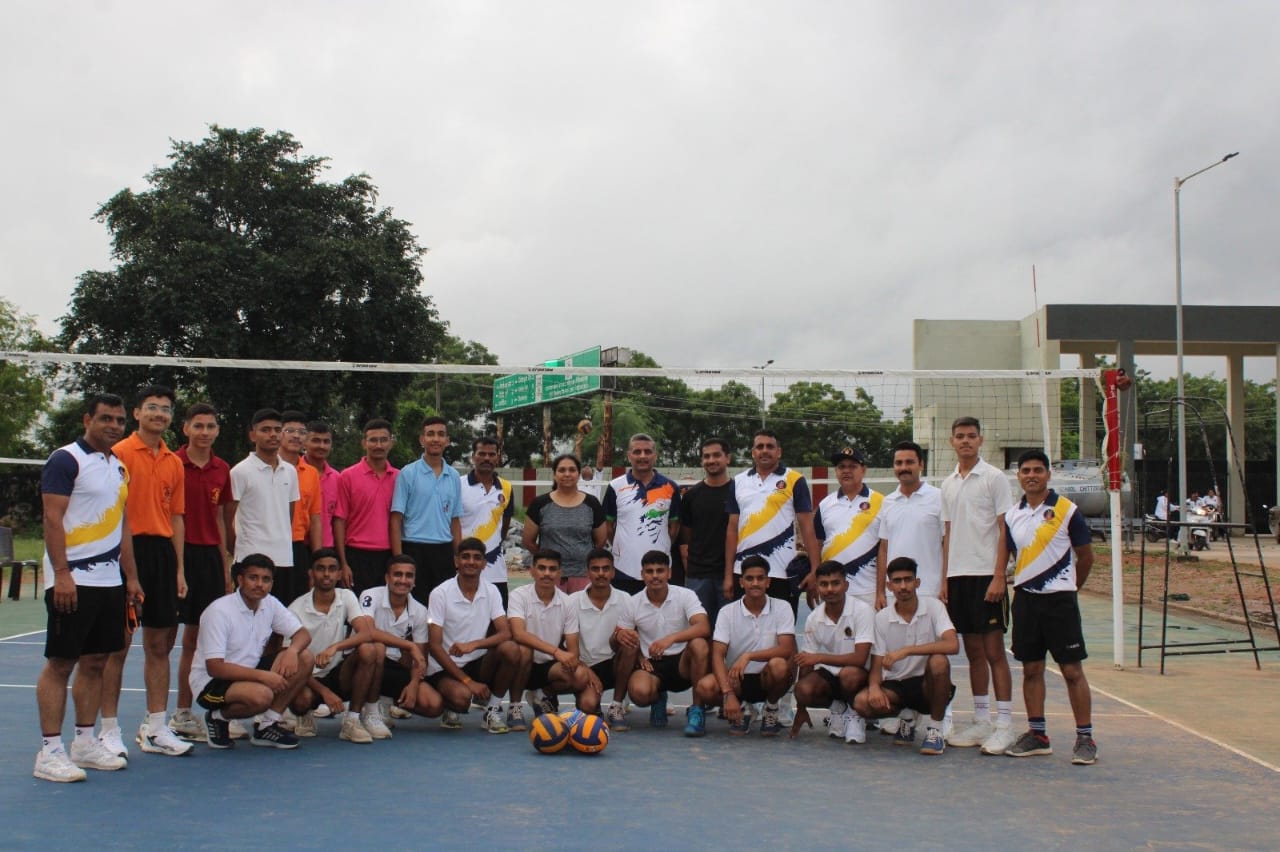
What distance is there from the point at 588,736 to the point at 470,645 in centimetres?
107

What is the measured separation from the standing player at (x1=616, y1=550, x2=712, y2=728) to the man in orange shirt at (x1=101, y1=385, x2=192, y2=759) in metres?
2.48

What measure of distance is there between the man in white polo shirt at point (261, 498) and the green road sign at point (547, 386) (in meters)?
Result: 21.3

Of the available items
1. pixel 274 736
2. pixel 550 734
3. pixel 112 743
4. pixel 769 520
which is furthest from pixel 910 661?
pixel 112 743

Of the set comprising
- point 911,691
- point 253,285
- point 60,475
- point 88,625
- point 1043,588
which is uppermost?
point 253,285

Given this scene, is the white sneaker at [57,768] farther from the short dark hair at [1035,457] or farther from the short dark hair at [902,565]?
the short dark hair at [1035,457]

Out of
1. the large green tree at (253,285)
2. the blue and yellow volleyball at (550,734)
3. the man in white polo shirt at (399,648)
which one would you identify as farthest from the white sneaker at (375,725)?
the large green tree at (253,285)

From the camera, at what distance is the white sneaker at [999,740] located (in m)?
6.27

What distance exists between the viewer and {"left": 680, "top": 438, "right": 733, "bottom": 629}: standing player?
734 cm

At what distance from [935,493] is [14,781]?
16.7ft

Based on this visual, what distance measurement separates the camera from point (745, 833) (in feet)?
15.2

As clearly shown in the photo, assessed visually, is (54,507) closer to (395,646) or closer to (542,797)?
(395,646)

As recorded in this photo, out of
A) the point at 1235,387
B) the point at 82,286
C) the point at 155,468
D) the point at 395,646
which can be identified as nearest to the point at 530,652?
the point at 395,646

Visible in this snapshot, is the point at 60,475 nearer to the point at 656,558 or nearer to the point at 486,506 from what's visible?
the point at 486,506

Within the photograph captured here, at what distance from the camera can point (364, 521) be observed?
7352 mm
